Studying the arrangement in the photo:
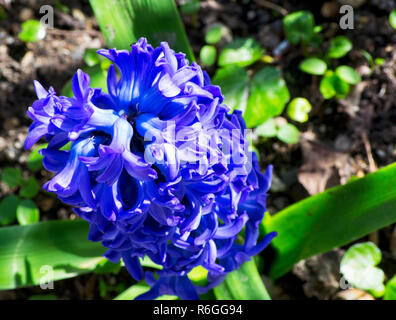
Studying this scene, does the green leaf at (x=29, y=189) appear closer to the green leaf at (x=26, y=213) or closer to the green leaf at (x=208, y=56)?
the green leaf at (x=26, y=213)

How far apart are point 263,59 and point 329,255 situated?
1568 mm

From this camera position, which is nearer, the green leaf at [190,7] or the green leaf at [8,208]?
the green leaf at [8,208]

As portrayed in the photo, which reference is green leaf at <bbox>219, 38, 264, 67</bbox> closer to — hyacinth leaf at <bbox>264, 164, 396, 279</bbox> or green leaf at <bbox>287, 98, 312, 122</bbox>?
green leaf at <bbox>287, 98, 312, 122</bbox>

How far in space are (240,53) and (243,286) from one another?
5.34 feet

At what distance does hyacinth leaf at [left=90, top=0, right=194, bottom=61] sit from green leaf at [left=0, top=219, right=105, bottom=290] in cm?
99

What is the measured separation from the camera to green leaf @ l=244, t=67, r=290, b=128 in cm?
279

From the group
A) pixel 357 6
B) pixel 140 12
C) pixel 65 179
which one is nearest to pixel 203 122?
pixel 65 179

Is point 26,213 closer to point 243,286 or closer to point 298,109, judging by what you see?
point 243,286

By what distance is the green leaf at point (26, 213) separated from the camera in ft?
8.88

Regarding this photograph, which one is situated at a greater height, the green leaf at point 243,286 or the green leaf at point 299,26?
the green leaf at point 299,26

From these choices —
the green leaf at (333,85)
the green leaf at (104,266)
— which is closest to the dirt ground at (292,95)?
the green leaf at (333,85)

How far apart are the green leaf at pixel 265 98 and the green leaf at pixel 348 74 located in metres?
0.48

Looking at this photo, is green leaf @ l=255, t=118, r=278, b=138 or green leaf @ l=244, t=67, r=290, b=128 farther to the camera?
green leaf @ l=255, t=118, r=278, b=138

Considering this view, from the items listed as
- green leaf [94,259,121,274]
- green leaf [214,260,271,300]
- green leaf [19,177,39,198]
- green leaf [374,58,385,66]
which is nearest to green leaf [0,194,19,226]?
green leaf [19,177,39,198]
